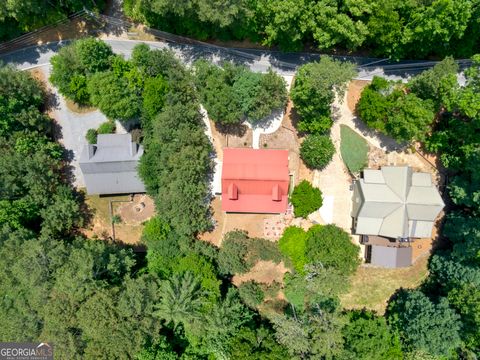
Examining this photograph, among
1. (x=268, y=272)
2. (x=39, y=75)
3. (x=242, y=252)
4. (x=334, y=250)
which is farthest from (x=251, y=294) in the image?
(x=39, y=75)

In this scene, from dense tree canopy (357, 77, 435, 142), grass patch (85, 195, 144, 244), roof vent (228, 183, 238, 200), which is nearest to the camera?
dense tree canopy (357, 77, 435, 142)

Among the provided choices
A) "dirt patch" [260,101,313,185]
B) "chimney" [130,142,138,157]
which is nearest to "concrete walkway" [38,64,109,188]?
"chimney" [130,142,138,157]

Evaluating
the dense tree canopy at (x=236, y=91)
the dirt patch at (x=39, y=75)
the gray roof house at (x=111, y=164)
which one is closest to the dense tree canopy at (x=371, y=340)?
the dense tree canopy at (x=236, y=91)

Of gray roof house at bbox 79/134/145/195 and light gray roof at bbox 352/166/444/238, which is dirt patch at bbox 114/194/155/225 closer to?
gray roof house at bbox 79/134/145/195

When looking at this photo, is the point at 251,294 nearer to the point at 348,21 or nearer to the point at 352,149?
the point at 352,149

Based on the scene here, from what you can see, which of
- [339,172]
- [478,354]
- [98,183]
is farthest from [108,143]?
[478,354]

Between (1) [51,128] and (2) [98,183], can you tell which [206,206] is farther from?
(1) [51,128]
